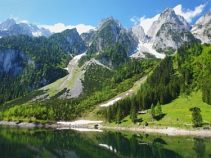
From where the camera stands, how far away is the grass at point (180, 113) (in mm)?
156250

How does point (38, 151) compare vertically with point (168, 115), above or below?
below

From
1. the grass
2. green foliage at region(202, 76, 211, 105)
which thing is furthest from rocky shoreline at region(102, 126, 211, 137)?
green foliage at region(202, 76, 211, 105)

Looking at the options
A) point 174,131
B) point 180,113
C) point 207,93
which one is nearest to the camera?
point 174,131

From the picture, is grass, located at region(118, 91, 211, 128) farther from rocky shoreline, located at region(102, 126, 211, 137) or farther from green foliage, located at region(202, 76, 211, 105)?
rocky shoreline, located at region(102, 126, 211, 137)

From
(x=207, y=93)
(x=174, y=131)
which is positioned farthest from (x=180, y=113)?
(x=207, y=93)

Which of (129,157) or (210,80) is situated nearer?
(129,157)

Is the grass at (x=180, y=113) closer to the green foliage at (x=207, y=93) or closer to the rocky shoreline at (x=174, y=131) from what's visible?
the green foliage at (x=207, y=93)

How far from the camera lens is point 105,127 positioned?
19588 centimetres

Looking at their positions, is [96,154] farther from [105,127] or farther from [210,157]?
[105,127]

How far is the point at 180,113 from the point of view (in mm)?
168375

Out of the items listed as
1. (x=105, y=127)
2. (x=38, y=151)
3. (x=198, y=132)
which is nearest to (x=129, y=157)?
(x=38, y=151)

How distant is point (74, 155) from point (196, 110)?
80436mm

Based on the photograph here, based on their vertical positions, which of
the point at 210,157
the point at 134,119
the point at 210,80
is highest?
the point at 210,80

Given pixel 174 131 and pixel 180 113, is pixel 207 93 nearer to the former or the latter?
pixel 180 113
